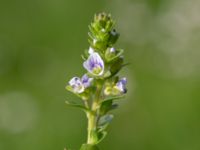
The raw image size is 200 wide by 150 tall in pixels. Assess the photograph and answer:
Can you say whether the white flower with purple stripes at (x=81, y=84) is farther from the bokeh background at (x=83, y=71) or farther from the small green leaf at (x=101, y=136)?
the bokeh background at (x=83, y=71)

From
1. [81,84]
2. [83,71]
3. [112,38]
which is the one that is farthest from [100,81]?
[83,71]

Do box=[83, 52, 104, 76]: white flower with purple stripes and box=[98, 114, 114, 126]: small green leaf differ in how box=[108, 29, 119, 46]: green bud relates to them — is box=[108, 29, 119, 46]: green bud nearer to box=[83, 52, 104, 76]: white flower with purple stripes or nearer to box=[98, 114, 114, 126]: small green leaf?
box=[83, 52, 104, 76]: white flower with purple stripes

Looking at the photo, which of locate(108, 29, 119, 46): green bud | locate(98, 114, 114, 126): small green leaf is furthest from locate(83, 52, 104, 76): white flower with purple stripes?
locate(98, 114, 114, 126): small green leaf

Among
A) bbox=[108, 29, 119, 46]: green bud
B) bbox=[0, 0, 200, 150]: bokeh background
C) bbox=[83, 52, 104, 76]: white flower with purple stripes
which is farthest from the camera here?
bbox=[0, 0, 200, 150]: bokeh background
